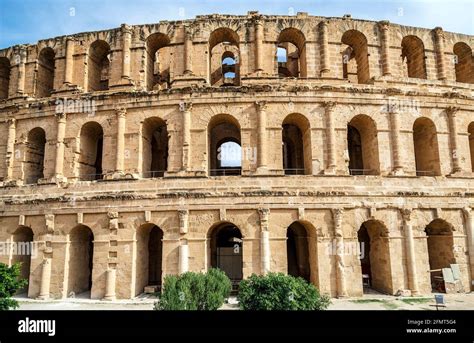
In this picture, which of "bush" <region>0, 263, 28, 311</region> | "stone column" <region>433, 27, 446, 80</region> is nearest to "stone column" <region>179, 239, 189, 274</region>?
"bush" <region>0, 263, 28, 311</region>

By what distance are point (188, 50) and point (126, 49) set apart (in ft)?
11.7

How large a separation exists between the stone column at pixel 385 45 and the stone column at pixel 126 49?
1406cm

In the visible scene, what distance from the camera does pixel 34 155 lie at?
19.9m

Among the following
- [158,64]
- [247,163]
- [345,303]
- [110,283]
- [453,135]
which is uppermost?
[158,64]

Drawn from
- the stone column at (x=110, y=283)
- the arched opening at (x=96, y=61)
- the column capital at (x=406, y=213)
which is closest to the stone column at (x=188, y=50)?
the arched opening at (x=96, y=61)

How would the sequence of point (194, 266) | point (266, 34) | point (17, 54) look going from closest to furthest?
point (194, 266)
point (266, 34)
point (17, 54)

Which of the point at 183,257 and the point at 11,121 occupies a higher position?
the point at 11,121

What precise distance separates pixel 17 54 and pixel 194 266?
16.8 meters

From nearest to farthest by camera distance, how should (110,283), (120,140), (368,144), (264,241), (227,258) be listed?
(264,241), (110,283), (120,140), (368,144), (227,258)

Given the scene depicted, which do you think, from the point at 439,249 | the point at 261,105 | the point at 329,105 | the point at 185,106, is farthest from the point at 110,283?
the point at 439,249

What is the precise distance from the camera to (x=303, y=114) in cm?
1773

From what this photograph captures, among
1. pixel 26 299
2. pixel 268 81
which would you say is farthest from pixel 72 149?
pixel 268 81

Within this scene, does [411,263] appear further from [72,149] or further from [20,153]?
[20,153]

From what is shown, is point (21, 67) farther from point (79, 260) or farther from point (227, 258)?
point (227, 258)
